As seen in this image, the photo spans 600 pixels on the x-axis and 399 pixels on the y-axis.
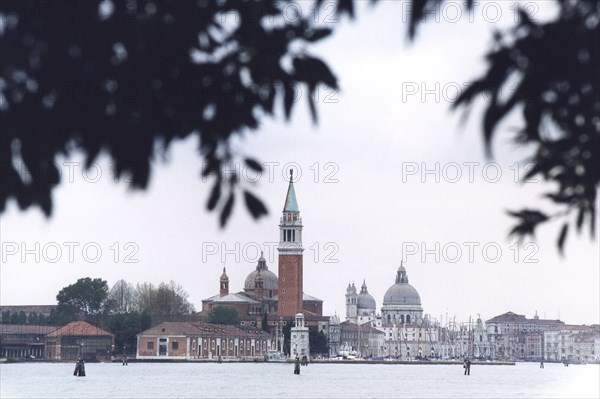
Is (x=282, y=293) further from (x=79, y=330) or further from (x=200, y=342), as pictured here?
(x=79, y=330)

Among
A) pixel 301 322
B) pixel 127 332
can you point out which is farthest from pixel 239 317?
pixel 127 332

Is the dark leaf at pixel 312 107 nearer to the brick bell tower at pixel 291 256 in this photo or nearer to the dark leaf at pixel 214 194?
the dark leaf at pixel 214 194

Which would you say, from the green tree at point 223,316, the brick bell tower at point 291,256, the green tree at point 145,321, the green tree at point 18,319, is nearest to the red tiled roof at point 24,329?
the green tree at point 145,321

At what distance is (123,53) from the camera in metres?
5.06

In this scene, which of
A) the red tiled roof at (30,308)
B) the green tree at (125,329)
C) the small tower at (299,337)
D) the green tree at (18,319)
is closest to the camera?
the green tree at (125,329)

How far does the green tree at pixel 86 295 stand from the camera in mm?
161250

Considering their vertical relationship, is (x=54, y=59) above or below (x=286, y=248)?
below

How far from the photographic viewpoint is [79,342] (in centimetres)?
14212

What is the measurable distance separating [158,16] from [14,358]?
143173mm

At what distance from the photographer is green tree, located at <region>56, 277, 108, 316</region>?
529 ft

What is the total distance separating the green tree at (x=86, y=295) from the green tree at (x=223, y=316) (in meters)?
12.8

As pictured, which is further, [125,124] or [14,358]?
[14,358]

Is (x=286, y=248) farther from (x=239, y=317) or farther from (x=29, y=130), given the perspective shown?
(x=29, y=130)

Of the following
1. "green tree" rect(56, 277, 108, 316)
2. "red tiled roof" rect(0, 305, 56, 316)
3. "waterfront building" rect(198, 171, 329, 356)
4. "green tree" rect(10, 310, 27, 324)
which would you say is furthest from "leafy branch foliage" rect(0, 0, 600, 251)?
"red tiled roof" rect(0, 305, 56, 316)
